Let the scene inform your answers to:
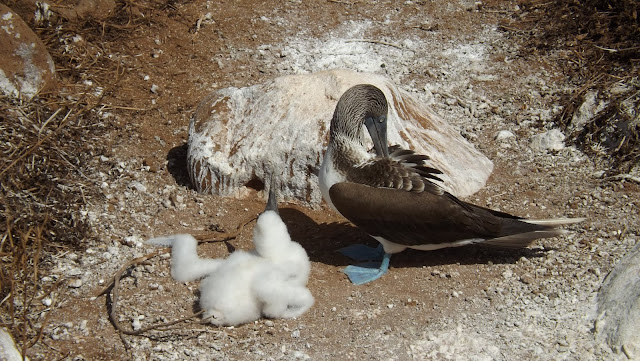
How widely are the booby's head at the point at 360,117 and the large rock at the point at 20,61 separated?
9.35 feet

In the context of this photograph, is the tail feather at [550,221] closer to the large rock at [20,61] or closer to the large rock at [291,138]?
the large rock at [291,138]

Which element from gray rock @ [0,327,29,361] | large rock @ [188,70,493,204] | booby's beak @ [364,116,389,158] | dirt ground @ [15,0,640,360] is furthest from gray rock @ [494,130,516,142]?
gray rock @ [0,327,29,361]

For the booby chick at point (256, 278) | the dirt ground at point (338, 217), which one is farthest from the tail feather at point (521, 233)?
the booby chick at point (256, 278)

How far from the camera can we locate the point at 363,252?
16.1ft

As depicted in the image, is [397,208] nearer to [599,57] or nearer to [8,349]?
[8,349]

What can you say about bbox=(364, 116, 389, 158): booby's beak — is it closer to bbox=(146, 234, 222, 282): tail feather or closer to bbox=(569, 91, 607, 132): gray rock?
bbox=(146, 234, 222, 282): tail feather

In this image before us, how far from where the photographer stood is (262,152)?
538 centimetres

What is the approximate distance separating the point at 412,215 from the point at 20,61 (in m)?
3.80

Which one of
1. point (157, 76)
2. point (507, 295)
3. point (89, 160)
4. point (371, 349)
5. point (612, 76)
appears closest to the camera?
point (371, 349)

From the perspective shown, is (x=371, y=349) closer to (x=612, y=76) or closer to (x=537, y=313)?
(x=537, y=313)

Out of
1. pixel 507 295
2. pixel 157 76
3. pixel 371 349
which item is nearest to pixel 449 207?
pixel 507 295

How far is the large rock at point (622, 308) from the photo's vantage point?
3.81 meters

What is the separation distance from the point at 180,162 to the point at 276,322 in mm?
2227

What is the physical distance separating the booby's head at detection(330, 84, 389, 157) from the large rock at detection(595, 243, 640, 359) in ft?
5.55
